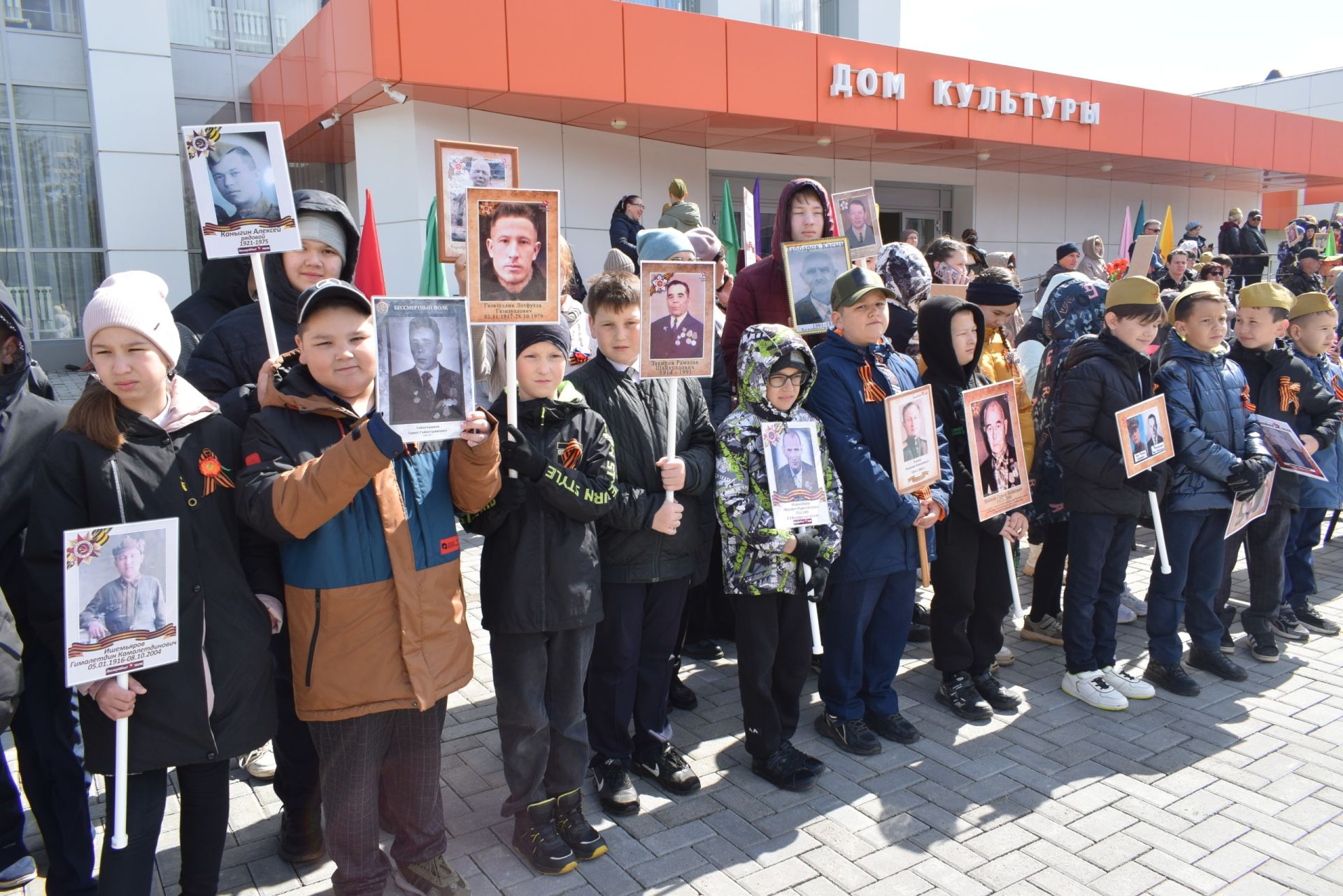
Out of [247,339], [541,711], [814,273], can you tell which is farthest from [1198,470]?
[247,339]

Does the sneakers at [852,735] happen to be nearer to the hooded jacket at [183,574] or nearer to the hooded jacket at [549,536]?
the hooded jacket at [549,536]

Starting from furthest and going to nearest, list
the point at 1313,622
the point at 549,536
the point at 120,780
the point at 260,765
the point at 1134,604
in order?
the point at 1134,604 → the point at 1313,622 → the point at 260,765 → the point at 549,536 → the point at 120,780

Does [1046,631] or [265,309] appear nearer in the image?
[265,309]

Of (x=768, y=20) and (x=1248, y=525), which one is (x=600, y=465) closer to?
(x=1248, y=525)

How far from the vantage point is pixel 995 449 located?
14.0ft

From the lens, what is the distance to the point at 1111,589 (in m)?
4.64

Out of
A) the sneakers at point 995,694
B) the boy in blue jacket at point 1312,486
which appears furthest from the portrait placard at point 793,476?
the boy in blue jacket at point 1312,486

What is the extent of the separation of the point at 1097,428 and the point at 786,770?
2.35 meters

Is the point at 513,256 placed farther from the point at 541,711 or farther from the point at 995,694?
the point at 995,694

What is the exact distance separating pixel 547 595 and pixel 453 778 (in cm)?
125

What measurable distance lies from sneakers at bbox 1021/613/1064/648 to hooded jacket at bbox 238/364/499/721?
12.7 ft

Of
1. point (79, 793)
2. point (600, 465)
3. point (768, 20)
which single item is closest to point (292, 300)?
point (600, 465)

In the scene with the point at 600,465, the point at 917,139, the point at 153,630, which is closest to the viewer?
the point at 153,630

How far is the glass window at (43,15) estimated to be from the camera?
12.9m
